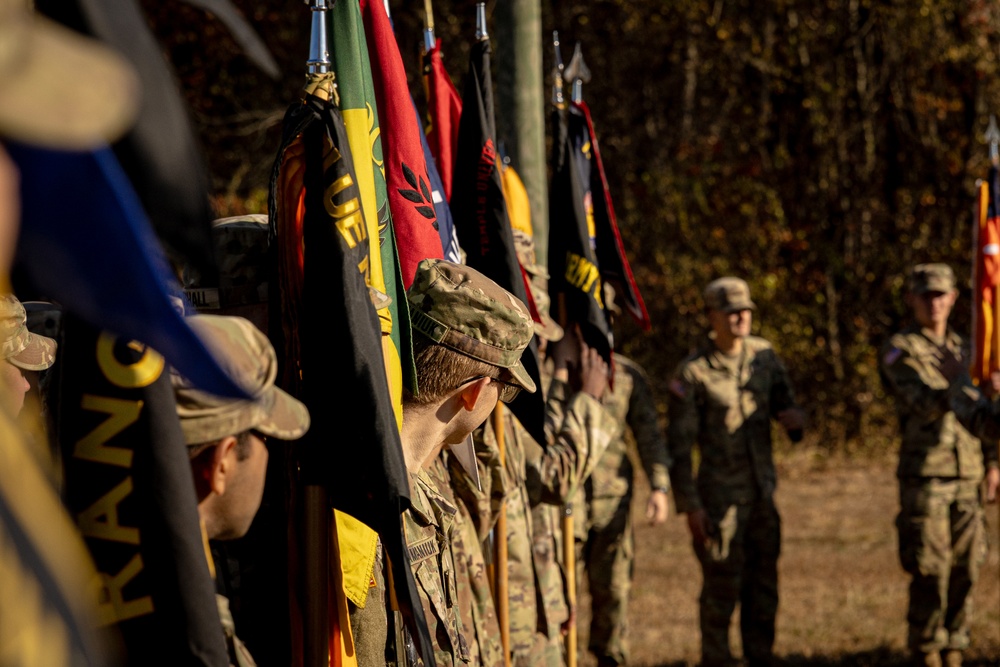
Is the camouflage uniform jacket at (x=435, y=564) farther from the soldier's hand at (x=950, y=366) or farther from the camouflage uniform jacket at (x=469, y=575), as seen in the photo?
the soldier's hand at (x=950, y=366)

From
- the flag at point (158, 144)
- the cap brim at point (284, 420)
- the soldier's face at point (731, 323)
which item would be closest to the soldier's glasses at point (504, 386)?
the cap brim at point (284, 420)

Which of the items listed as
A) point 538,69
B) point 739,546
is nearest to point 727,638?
point 739,546

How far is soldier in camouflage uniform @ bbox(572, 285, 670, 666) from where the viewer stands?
23.2ft

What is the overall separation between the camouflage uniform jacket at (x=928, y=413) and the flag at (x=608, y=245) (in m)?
1.76

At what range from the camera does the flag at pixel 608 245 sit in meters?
6.70

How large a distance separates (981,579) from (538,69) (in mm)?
5048

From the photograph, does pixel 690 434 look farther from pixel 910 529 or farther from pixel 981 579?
pixel 981 579

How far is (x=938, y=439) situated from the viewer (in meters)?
7.41

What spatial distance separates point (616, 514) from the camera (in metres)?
7.15

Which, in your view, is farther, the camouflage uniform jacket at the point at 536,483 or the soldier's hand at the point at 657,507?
the soldier's hand at the point at 657,507

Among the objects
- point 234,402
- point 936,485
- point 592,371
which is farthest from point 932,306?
point 234,402

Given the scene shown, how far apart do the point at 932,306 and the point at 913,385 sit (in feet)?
1.91

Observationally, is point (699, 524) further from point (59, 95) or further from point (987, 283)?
point (59, 95)

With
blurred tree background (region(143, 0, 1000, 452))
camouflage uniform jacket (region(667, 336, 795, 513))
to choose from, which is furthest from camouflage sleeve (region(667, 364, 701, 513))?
blurred tree background (region(143, 0, 1000, 452))
